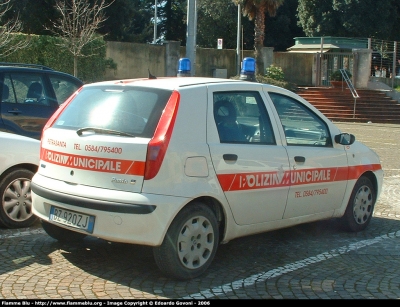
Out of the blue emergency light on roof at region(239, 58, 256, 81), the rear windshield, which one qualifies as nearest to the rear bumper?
the rear windshield

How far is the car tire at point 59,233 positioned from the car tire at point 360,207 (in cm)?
292

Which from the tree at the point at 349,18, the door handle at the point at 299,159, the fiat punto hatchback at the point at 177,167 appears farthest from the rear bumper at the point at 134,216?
the tree at the point at 349,18

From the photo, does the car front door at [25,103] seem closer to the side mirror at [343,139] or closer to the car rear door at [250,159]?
the car rear door at [250,159]

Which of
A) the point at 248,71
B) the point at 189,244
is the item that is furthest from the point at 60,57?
the point at 189,244

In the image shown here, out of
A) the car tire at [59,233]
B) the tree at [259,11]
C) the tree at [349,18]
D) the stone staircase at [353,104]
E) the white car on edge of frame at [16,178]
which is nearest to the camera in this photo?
the car tire at [59,233]

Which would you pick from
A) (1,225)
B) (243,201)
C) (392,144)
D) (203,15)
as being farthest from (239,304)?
(203,15)

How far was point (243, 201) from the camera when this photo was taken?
211 inches

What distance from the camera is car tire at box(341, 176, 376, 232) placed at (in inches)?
265

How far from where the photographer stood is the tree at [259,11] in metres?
31.1

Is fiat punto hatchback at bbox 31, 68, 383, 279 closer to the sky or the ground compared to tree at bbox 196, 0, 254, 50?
closer to the ground

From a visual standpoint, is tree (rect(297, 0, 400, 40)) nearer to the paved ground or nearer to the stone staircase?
the stone staircase

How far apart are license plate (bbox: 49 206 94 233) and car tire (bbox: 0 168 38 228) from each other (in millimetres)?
1325

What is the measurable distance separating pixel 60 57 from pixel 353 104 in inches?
531

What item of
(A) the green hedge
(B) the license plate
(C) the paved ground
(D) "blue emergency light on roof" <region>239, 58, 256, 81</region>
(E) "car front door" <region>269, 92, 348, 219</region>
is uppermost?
(A) the green hedge
